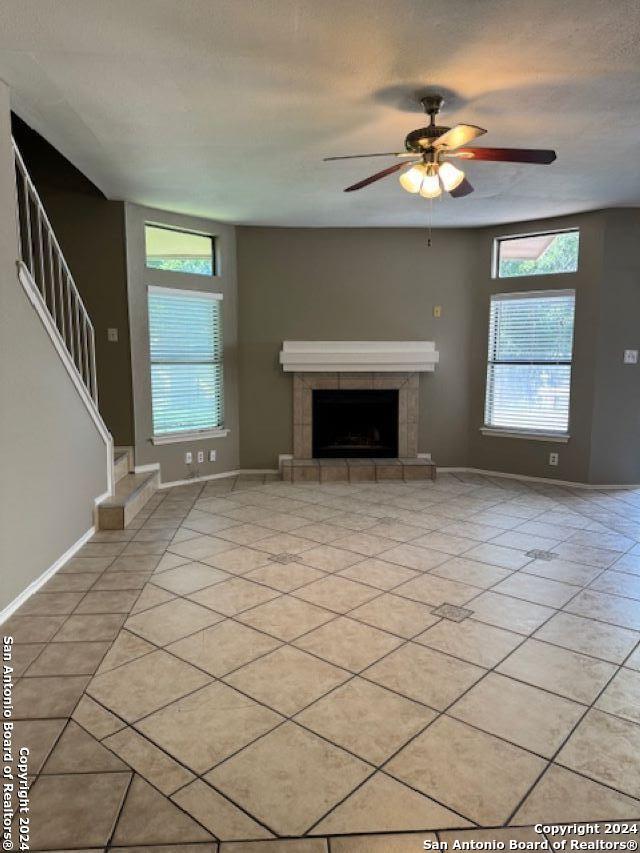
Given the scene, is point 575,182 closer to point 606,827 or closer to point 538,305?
point 538,305

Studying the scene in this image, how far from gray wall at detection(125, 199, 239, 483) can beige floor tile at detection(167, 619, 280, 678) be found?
3074mm

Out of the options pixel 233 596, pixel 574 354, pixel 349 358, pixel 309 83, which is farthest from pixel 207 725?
pixel 574 354

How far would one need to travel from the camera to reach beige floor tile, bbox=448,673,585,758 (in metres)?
1.99

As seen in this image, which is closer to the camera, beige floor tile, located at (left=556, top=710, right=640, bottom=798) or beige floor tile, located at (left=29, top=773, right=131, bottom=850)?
beige floor tile, located at (left=29, top=773, right=131, bottom=850)

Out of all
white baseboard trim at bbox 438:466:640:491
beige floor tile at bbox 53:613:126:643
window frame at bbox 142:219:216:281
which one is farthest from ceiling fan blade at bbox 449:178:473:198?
white baseboard trim at bbox 438:466:640:491

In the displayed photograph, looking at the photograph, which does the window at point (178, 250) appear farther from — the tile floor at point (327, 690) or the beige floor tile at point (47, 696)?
the beige floor tile at point (47, 696)

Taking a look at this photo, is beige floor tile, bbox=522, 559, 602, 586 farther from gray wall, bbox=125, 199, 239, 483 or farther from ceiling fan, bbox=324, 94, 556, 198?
gray wall, bbox=125, 199, 239, 483

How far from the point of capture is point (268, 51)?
101 inches

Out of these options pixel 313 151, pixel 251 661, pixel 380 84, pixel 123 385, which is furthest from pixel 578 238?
pixel 251 661

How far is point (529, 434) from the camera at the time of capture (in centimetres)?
608

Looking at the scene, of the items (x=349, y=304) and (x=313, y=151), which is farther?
(x=349, y=304)

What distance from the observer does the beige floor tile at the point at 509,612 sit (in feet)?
9.27

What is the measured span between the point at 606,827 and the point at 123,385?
4.86 meters

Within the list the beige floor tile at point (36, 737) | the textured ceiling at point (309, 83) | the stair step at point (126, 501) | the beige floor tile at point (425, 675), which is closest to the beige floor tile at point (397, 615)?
the beige floor tile at point (425, 675)
